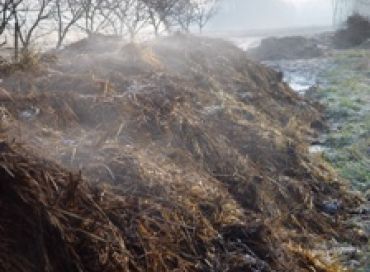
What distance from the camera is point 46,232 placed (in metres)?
3.01

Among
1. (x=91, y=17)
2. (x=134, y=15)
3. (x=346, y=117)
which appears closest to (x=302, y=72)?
(x=134, y=15)

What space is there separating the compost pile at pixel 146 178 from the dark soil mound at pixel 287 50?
50.8 feet

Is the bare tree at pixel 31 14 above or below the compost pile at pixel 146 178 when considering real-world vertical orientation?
above

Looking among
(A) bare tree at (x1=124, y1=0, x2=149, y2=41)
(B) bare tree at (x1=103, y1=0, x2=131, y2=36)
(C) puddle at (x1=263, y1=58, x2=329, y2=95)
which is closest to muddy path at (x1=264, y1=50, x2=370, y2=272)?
(C) puddle at (x1=263, y1=58, x2=329, y2=95)

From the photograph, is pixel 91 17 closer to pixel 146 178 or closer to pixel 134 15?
pixel 134 15

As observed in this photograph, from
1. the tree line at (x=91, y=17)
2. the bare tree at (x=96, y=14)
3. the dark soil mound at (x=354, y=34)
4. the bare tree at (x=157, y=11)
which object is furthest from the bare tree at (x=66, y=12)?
the dark soil mound at (x=354, y=34)

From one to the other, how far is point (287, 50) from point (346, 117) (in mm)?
14251

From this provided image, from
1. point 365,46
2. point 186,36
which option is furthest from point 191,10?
point 186,36

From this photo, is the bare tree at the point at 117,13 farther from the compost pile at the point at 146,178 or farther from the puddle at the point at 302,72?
the compost pile at the point at 146,178

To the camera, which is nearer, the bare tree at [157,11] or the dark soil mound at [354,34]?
the bare tree at [157,11]

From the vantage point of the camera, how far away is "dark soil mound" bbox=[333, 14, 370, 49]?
2683 centimetres

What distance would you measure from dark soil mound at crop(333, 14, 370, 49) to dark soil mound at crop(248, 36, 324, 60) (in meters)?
1.63

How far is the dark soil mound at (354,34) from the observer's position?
2683 cm

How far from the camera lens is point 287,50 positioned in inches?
967
